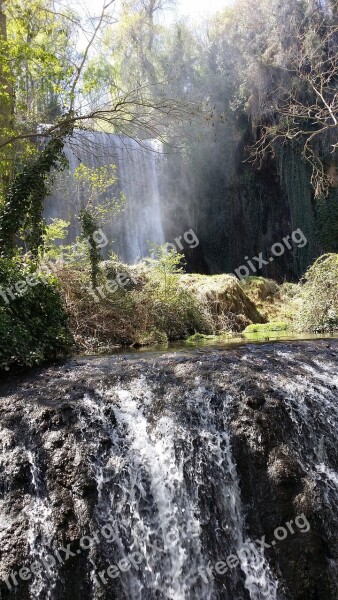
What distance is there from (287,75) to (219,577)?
59.8 ft

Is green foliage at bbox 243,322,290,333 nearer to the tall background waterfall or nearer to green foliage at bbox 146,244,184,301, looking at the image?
green foliage at bbox 146,244,184,301

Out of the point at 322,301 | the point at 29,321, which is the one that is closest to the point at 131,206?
the point at 322,301

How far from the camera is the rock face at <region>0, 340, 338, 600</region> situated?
12.6 feet

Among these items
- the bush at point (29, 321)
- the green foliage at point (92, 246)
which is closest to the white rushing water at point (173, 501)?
the bush at point (29, 321)

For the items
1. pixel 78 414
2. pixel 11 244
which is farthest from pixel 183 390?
pixel 11 244

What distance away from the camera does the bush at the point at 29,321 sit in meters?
6.19

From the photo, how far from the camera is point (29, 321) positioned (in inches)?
266

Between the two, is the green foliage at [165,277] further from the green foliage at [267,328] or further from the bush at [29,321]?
the bush at [29,321]

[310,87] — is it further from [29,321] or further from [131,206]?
[29,321]
